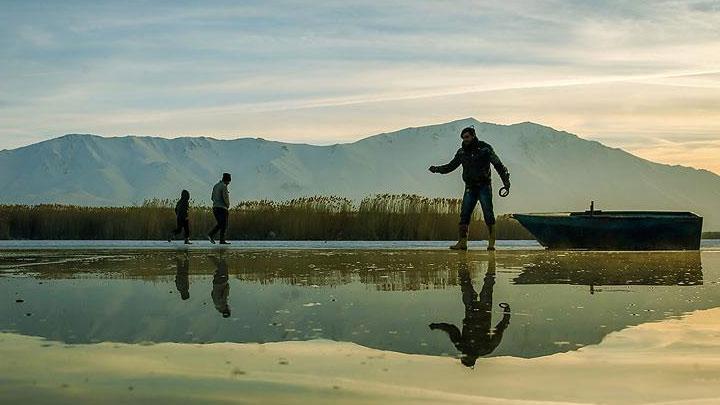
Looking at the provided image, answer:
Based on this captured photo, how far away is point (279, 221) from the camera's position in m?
25.2

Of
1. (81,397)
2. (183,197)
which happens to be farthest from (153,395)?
(183,197)

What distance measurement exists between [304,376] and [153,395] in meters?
0.73

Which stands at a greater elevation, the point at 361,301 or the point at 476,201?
the point at 476,201

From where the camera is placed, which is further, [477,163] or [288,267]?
[477,163]

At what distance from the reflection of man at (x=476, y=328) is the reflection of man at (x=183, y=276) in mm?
2252

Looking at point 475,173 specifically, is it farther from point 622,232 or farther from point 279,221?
point 279,221

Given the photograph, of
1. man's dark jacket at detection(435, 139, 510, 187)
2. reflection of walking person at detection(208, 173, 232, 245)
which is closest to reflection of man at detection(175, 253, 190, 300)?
man's dark jacket at detection(435, 139, 510, 187)

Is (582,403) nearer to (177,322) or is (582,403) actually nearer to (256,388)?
(256,388)

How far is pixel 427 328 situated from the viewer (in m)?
6.13

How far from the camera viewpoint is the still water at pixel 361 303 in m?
5.68

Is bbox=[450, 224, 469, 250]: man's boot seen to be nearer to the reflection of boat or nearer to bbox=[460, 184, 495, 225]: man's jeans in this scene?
bbox=[460, 184, 495, 225]: man's jeans

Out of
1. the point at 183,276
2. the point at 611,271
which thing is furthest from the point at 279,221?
the point at 183,276

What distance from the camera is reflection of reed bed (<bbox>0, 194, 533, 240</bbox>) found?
24.8 m

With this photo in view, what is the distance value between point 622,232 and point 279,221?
889cm
